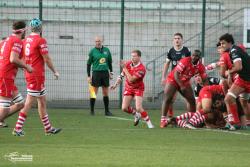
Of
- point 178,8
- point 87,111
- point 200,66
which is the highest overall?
point 178,8

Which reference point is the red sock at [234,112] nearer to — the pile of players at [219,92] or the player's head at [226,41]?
the pile of players at [219,92]

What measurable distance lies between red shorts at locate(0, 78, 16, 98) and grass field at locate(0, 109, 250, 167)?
78 cm

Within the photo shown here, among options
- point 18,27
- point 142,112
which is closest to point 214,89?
point 142,112

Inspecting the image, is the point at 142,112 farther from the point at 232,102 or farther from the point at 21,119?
the point at 21,119

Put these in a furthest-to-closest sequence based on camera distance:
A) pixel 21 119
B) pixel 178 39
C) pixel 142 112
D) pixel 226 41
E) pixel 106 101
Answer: pixel 106 101
pixel 178 39
pixel 142 112
pixel 226 41
pixel 21 119

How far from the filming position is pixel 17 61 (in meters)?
14.5

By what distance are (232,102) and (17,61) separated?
17.0 feet

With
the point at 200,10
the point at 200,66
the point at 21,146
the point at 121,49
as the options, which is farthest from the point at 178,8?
the point at 21,146

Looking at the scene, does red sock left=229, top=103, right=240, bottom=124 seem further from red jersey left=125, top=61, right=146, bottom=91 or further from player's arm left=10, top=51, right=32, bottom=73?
player's arm left=10, top=51, right=32, bottom=73

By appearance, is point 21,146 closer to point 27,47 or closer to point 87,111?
point 27,47

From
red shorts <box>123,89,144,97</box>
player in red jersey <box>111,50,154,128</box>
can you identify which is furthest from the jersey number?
red shorts <box>123,89,144,97</box>

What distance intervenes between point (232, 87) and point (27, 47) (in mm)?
4763

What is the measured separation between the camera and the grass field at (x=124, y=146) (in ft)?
36.7

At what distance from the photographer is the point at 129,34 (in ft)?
89.8
